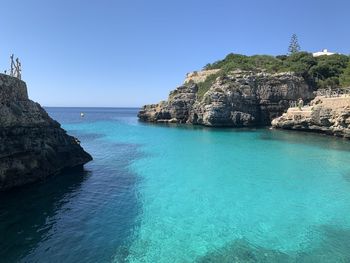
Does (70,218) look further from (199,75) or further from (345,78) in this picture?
(199,75)

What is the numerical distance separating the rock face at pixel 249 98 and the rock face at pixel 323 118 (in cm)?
850

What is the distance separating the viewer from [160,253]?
13.9m

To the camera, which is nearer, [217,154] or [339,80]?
[217,154]

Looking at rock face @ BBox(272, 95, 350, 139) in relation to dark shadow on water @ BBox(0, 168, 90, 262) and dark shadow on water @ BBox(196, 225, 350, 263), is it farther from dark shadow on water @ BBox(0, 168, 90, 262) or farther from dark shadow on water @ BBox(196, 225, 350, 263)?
dark shadow on water @ BBox(0, 168, 90, 262)

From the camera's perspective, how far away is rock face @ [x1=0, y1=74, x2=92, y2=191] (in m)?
22.0

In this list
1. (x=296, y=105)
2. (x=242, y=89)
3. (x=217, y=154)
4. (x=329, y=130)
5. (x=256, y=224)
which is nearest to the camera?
(x=256, y=224)

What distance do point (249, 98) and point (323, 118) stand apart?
2043cm

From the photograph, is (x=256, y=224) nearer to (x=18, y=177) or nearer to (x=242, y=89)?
(x=18, y=177)

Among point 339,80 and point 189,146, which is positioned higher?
point 339,80

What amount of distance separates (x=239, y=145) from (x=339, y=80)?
1616 inches

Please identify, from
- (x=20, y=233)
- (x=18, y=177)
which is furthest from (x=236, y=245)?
(x=18, y=177)

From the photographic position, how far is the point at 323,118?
52094 millimetres

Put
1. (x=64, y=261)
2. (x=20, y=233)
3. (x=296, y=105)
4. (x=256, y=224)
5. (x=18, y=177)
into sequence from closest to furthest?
1. (x=64, y=261)
2. (x=20, y=233)
3. (x=256, y=224)
4. (x=18, y=177)
5. (x=296, y=105)

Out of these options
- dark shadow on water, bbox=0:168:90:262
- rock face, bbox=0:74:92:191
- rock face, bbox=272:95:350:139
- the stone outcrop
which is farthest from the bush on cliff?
dark shadow on water, bbox=0:168:90:262
